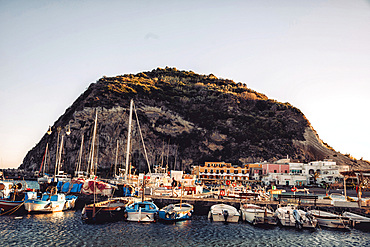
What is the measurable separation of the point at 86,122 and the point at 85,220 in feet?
303

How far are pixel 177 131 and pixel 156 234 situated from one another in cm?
10238

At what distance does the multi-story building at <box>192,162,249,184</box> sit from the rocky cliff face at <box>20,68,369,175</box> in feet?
47.4

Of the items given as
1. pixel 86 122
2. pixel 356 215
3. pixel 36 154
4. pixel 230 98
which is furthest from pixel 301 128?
pixel 36 154

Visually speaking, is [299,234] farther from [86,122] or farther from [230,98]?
[230,98]

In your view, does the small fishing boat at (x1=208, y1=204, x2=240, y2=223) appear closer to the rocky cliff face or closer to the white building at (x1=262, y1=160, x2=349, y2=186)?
the white building at (x1=262, y1=160, x2=349, y2=186)

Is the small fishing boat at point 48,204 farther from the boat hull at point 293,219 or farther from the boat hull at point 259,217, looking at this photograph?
the boat hull at point 293,219

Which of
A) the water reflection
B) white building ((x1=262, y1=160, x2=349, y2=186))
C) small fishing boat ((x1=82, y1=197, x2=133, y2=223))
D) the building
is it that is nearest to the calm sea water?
the water reflection

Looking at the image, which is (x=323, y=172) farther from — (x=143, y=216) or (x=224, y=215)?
(x=143, y=216)

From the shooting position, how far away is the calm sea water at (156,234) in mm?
25484

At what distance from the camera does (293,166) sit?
9750 cm

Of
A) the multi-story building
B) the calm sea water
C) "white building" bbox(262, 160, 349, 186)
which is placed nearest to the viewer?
the calm sea water

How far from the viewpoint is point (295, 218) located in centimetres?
3262

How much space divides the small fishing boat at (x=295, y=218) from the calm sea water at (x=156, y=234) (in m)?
0.89

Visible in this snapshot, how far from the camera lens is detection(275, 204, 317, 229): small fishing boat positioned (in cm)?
3170
